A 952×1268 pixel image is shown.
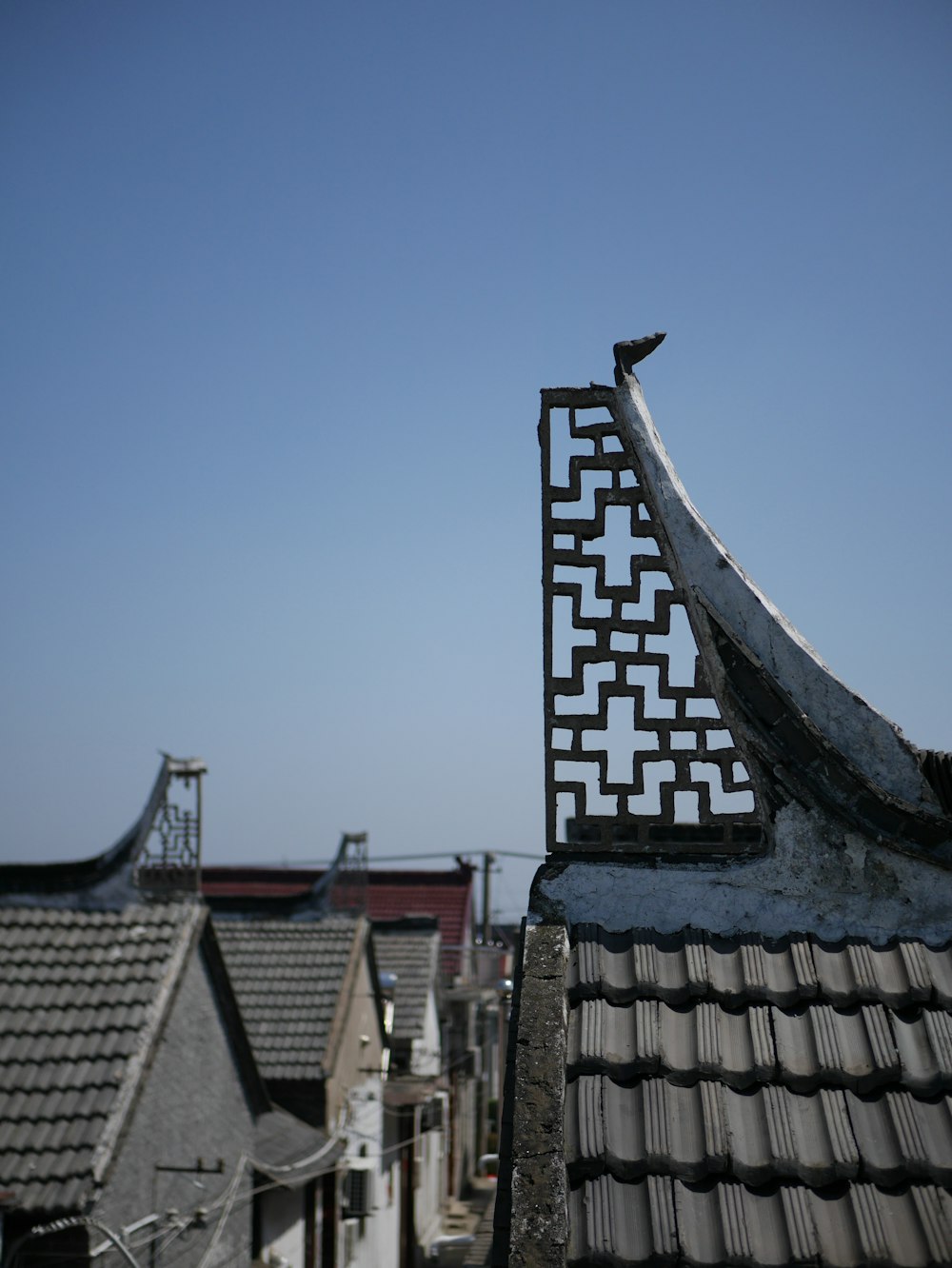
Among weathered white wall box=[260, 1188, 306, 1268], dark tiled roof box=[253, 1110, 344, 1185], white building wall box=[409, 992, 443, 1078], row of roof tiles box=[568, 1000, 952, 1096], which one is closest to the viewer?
row of roof tiles box=[568, 1000, 952, 1096]

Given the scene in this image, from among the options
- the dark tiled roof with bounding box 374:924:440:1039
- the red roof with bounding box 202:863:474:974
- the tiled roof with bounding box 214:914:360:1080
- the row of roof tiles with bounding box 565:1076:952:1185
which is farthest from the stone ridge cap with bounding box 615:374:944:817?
the red roof with bounding box 202:863:474:974

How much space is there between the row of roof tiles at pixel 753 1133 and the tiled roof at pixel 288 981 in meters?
15.5

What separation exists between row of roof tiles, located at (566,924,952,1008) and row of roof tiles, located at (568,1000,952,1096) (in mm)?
53

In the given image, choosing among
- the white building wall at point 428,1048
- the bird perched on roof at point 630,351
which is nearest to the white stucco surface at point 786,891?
the bird perched on roof at point 630,351

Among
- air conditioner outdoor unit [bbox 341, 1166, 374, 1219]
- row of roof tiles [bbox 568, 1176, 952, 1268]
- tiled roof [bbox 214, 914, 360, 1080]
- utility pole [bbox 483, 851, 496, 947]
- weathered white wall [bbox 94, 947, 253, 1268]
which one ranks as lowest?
row of roof tiles [bbox 568, 1176, 952, 1268]

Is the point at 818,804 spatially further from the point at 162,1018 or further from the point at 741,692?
the point at 162,1018

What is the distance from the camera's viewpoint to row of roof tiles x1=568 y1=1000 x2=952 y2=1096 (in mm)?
4254

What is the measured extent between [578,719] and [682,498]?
3.30ft

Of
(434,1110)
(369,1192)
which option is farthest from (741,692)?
(434,1110)

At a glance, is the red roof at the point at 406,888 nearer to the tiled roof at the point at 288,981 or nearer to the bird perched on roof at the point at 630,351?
the tiled roof at the point at 288,981

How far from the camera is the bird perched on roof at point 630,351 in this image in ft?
17.9

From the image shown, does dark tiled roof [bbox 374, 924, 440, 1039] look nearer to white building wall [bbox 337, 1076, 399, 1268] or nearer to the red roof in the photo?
white building wall [bbox 337, 1076, 399, 1268]

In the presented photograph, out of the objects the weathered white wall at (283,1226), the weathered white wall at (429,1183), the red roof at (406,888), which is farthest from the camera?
the red roof at (406,888)

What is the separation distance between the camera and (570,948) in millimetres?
4848
